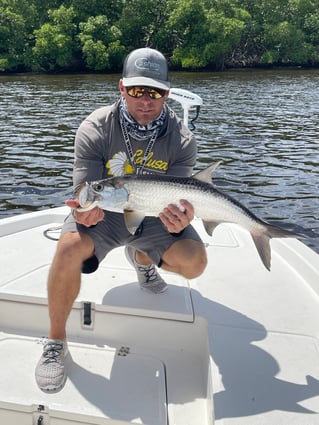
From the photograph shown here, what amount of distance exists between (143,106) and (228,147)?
39.1ft

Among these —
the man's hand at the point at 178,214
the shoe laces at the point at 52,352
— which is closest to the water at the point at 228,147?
the man's hand at the point at 178,214

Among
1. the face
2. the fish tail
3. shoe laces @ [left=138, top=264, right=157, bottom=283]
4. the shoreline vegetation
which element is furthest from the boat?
the shoreline vegetation

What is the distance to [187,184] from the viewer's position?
340cm

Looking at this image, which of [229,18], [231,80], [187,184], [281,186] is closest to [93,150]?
[187,184]

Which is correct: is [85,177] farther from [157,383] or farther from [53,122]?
[53,122]

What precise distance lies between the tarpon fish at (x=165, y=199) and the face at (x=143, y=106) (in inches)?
28.7

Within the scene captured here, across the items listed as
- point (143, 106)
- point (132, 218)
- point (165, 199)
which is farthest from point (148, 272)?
point (143, 106)

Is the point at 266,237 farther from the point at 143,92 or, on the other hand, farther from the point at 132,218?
Answer: the point at 143,92

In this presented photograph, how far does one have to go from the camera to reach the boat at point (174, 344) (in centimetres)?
300

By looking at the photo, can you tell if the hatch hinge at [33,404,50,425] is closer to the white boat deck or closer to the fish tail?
the white boat deck

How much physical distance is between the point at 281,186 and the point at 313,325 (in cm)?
804

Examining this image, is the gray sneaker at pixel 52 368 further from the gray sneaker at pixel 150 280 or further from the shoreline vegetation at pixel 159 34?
the shoreline vegetation at pixel 159 34

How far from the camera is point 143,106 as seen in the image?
12.6ft

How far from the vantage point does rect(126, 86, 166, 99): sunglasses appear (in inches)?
148
